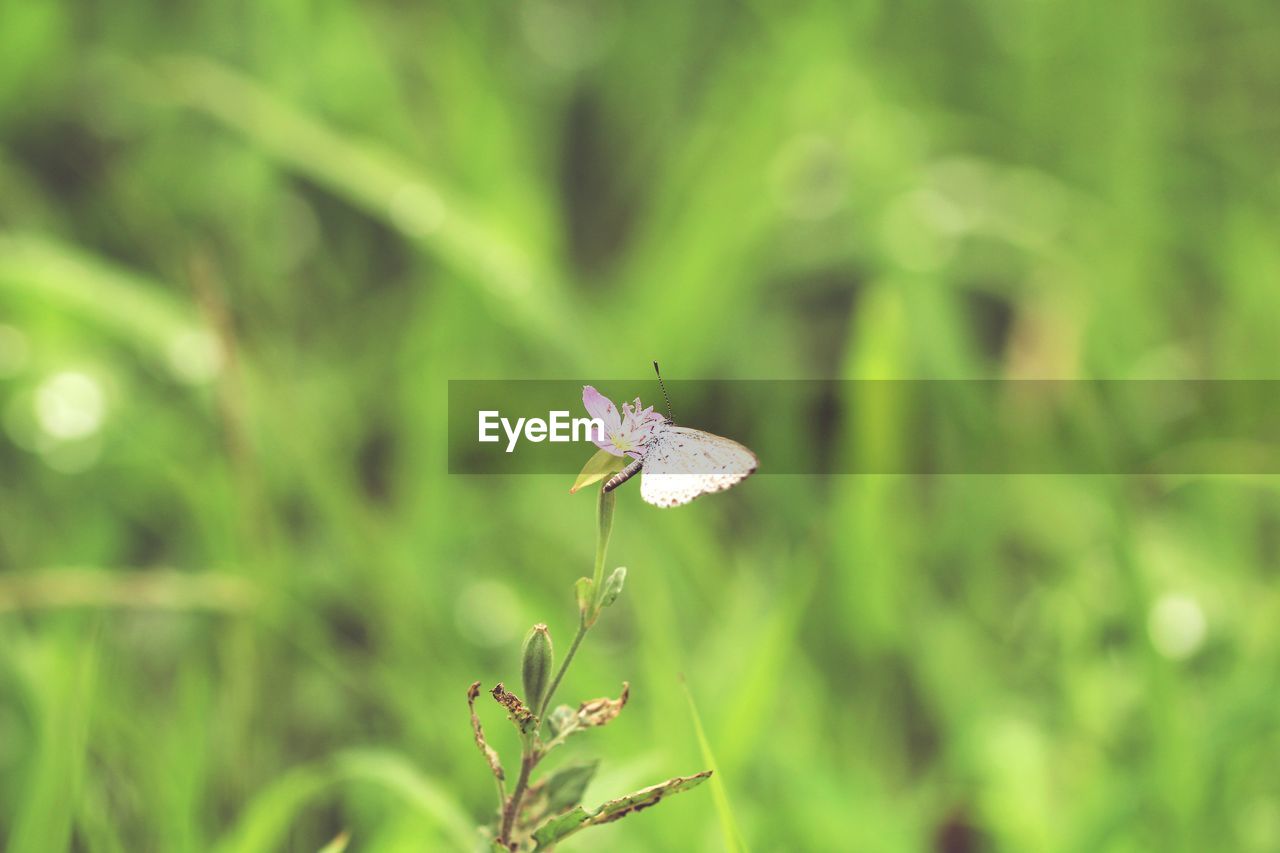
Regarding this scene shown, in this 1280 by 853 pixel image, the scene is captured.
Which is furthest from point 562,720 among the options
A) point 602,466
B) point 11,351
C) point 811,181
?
point 811,181

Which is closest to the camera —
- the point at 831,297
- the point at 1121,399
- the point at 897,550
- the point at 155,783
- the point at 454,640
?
the point at 155,783

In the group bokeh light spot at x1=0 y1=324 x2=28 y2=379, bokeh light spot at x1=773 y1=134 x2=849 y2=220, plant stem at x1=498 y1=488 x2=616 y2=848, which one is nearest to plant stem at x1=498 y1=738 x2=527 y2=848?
plant stem at x1=498 y1=488 x2=616 y2=848

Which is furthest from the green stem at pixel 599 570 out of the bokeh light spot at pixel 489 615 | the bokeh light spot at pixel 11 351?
the bokeh light spot at pixel 11 351

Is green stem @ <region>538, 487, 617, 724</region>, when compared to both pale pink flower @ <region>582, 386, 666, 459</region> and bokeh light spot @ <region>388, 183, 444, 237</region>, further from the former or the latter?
bokeh light spot @ <region>388, 183, 444, 237</region>

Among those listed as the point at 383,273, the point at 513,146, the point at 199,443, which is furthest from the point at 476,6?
the point at 199,443

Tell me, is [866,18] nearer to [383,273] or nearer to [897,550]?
[383,273]

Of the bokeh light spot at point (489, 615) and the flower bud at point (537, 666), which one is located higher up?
the bokeh light spot at point (489, 615)

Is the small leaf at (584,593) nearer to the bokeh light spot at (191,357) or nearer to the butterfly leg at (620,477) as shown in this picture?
the butterfly leg at (620,477)

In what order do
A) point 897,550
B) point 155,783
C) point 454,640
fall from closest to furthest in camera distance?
point 155,783 → point 454,640 → point 897,550
